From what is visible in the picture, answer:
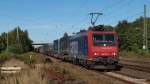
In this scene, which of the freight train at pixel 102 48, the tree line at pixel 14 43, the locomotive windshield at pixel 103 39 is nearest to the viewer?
the freight train at pixel 102 48

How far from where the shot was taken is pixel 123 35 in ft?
280

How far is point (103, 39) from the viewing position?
3291 cm

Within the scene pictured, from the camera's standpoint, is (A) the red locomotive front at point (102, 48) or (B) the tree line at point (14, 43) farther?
(B) the tree line at point (14, 43)

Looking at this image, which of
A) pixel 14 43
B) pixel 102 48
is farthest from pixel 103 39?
pixel 14 43

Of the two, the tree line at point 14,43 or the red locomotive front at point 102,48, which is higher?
the tree line at point 14,43

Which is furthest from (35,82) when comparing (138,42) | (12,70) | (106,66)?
(138,42)

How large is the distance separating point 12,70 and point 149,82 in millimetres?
12413

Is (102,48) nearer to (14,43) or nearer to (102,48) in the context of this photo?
(102,48)

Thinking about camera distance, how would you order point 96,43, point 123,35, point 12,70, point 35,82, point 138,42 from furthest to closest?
1. point 123,35
2. point 138,42
3. point 96,43
4. point 12,70
5. point 35,82

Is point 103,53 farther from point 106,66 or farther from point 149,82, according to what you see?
point 149,82

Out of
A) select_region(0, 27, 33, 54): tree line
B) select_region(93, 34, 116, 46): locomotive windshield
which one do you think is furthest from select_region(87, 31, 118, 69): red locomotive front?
select_region(0, 27, 33, 54): tree line

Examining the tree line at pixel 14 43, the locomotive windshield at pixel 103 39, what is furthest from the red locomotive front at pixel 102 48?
the tree line at pixel 14 43

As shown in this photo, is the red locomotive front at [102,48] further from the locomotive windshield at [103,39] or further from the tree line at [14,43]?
the tree line at [14,43]

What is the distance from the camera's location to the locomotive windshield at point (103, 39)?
32.8 metres
